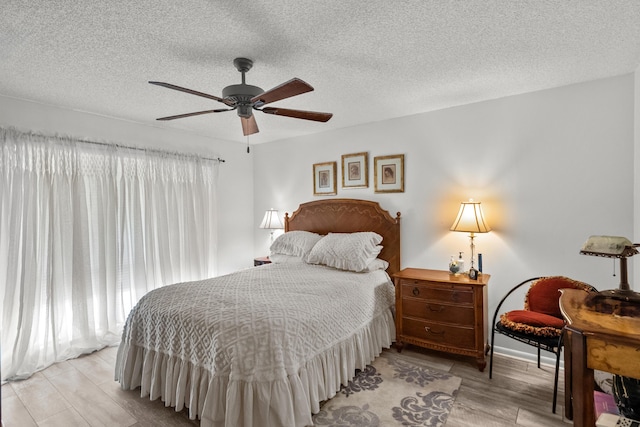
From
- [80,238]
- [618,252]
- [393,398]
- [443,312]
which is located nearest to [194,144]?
[80,238]

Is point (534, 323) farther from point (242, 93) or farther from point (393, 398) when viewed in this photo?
point (242, 93)

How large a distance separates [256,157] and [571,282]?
13.8ft

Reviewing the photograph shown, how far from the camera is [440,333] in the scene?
120 inches

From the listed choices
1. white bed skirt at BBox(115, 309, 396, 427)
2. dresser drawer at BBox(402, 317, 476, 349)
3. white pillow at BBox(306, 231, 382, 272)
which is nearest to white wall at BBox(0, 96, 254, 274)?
white pillow at BBox(306, 231, 382, 272)

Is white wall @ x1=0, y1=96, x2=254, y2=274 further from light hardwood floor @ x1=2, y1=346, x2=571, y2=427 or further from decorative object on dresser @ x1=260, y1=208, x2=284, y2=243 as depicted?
light hardwood floor @ x1=2, y1=346, x2=571, y2=427

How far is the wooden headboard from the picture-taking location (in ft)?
12.5

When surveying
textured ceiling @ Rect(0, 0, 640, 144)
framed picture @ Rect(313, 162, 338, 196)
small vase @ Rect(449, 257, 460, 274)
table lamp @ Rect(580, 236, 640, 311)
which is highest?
textured ceiling @ Rect(0, 0, 640, 144)

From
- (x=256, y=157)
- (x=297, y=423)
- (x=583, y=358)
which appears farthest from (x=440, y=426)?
(x=256, y=157)

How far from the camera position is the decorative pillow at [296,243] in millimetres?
4043

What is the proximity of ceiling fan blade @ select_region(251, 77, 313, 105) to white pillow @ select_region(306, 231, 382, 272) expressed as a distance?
1.82 m

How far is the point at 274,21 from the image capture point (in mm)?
1949

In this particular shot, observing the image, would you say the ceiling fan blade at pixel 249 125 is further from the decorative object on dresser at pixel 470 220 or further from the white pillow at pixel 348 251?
the decorative object on dresser at pixel 470 220

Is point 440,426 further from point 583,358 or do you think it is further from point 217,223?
point 217,223

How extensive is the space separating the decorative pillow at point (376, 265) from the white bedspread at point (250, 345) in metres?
0.36
